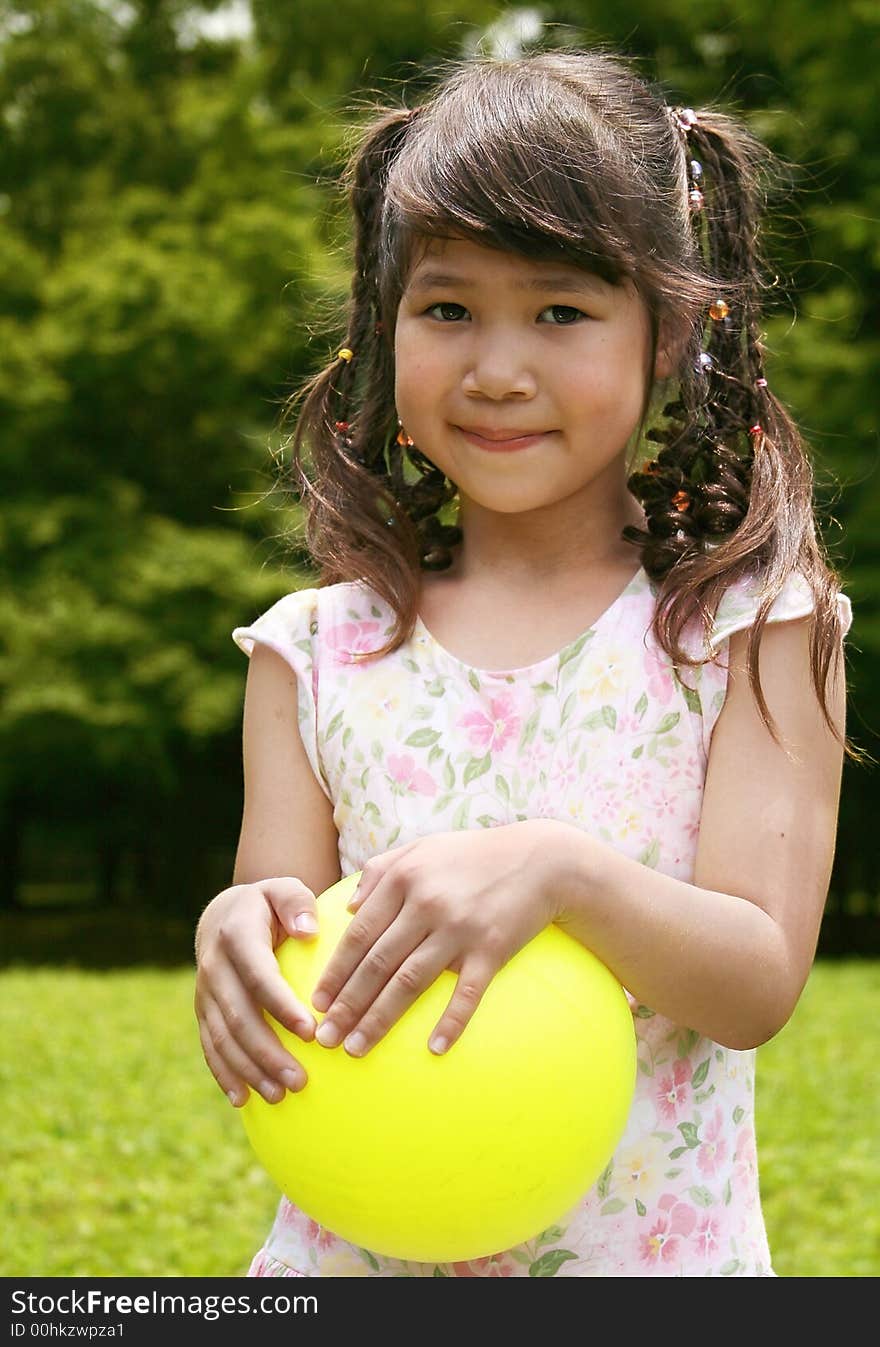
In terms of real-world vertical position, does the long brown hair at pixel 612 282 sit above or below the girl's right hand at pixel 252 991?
above

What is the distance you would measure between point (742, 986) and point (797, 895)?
0.50 feet

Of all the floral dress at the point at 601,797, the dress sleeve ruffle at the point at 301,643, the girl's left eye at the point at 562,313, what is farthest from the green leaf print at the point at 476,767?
the girl's left eye at the point at 562,313

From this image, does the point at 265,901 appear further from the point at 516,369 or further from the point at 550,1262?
the point at 516,369

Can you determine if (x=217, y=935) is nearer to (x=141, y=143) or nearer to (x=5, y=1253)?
(x=5, y=1253)

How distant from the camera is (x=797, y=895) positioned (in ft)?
6.19

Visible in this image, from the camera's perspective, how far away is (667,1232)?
193 cm

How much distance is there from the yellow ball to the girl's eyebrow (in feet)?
2.65

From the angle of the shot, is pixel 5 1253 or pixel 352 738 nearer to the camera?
pixel 352 738

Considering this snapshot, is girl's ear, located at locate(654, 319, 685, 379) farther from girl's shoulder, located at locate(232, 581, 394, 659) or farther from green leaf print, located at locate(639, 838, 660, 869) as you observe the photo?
green leaf print, located at locate(639, 838, 660, 869)

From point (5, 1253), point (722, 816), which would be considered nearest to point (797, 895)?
point (722, 816)

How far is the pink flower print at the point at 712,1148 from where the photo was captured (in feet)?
6.48

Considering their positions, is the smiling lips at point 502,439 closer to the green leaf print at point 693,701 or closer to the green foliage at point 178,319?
the green leaf print at point 693,701

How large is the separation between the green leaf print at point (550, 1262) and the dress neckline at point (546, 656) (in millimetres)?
761

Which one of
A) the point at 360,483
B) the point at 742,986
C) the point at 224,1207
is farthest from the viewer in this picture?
the point at 224,1207
